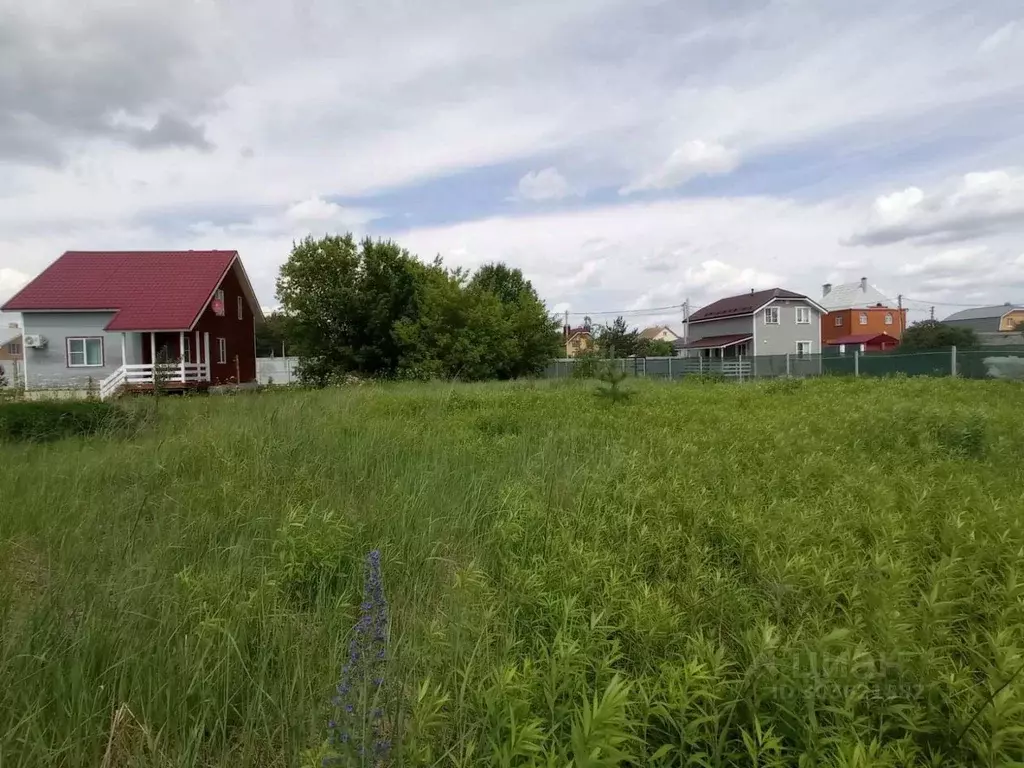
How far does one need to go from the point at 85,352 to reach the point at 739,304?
125 feet

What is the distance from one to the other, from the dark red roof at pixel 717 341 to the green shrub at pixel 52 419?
36.5 m

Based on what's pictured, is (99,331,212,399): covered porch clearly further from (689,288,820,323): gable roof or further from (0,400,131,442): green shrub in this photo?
(689,288,820,323): gable roof

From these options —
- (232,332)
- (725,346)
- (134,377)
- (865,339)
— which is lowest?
(134,377)

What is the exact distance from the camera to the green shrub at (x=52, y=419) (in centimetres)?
838

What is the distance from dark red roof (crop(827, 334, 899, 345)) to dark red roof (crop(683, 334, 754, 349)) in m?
14.0

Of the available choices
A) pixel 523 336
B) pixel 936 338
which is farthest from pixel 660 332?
pixel 523 336

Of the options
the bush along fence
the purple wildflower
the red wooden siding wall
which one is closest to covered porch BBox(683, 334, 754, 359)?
the bush along fence

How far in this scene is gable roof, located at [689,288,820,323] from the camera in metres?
37.8

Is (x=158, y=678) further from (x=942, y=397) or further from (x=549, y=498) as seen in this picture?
(x=942, y=397)

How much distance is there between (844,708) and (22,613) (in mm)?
3314

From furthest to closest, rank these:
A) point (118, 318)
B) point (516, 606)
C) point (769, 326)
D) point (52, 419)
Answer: point (769, 326)
point (118, 318)
point (52, 419)
point (516, 606)

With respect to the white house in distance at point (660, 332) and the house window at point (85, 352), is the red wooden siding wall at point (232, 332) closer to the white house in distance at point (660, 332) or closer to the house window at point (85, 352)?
the house window at point (85, 352)

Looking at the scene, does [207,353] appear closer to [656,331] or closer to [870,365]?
[870,365]

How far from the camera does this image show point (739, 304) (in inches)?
1602
